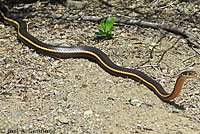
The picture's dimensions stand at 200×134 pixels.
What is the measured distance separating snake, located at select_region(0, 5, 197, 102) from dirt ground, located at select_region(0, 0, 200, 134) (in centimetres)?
13

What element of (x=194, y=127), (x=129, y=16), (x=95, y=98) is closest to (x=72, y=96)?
(x=95, y=98)


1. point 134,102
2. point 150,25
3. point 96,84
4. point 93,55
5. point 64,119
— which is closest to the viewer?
point 64,119

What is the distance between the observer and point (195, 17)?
7.83 m

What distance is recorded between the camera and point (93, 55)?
6.65m

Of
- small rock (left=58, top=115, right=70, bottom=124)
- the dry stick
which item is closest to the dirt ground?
small rock (left=58, top=115, right=70, bottom=124)

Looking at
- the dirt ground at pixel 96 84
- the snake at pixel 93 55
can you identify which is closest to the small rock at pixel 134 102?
the dirt ground at pixel 96 84

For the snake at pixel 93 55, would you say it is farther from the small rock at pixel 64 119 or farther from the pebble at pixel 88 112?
the small rock at pixel 64 119

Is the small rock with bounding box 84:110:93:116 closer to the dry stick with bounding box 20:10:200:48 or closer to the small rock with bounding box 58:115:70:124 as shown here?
the small rock with bounding box 58:115:70:124

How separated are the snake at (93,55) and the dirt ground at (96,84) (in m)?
0.13

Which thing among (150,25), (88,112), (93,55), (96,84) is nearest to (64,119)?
(88,112)

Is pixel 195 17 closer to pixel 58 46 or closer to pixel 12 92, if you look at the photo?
pixel 58 46

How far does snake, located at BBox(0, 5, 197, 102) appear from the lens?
5.29m

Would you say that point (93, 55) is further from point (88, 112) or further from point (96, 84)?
point (88, 112)

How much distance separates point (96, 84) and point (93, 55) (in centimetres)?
109
